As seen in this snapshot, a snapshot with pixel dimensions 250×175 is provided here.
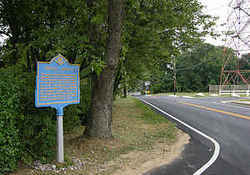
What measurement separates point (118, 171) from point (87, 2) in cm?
534

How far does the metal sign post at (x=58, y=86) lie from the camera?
4320 mm

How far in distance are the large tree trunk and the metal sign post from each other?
3.83ft

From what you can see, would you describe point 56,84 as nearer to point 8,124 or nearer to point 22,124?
point 22,124

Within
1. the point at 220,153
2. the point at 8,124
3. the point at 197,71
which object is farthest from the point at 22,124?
the point at 197,71

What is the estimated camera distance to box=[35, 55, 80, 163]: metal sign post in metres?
4.32

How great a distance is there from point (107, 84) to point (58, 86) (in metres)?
1.80

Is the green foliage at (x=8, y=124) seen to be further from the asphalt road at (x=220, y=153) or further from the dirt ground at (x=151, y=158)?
the asphalt road at (x=220, y=153)

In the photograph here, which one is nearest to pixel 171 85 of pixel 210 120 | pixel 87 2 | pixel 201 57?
pixel 201 57

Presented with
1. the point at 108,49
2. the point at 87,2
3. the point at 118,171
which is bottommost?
the point at 118,171

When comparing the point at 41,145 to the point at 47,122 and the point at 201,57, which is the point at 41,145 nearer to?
the point at 47,122

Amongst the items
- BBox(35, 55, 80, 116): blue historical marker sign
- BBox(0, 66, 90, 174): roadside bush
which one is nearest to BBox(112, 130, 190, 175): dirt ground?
BBox(0, 66, 90, 174): roadside bush

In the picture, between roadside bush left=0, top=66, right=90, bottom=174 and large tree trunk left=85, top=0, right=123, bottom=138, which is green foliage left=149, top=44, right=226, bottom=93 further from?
roadside bush left=0, top=66, right=90, bottom=174

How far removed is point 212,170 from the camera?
4.43 metres

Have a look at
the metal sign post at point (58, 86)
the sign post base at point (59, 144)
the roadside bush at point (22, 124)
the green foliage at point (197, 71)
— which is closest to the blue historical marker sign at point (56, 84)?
the metal sign post at point (58, 86)
